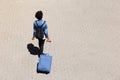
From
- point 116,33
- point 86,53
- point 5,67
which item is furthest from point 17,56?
point 116,33

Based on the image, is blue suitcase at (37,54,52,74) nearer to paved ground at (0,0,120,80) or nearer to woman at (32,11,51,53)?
paved ground at (0,0,120,80)

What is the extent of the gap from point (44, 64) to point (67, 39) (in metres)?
1.49

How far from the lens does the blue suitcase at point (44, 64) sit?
12219 mm

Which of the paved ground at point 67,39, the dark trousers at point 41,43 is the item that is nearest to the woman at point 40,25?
the dark trousers at point 41,43

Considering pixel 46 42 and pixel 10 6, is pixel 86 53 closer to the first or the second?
pixel 46 42

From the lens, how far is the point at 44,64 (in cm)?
1226

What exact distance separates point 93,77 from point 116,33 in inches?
83.7

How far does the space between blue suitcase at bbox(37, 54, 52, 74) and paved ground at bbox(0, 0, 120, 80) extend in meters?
0.15

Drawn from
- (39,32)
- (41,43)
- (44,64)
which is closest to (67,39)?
(41,43)

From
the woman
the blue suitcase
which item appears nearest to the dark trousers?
the woman

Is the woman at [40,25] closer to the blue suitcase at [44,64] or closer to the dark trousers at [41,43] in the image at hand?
the dark trousers at [41,43]

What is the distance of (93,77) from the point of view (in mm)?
12242

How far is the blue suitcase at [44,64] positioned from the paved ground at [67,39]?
0.48 ft

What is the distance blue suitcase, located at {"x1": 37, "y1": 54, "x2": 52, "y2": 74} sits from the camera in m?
12.2
